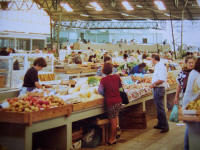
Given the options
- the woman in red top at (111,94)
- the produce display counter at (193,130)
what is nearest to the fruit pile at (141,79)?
the woman in red top at (111,94)

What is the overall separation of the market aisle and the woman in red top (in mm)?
286

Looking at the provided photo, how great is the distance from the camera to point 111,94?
208 inches

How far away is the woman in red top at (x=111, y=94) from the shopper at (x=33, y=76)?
1102mm

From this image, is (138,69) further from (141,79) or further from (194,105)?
(194,105)

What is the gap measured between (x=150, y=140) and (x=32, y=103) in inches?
96.0

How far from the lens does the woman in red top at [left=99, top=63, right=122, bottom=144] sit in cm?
527

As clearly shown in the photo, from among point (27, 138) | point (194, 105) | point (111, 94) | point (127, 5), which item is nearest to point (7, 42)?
point (127, 5)

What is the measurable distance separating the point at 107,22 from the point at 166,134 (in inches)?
1082

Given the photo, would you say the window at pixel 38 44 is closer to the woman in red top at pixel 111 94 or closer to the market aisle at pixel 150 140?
the market aisle at pixel 150 140

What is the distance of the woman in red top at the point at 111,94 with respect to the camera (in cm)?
527

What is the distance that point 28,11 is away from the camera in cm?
1065

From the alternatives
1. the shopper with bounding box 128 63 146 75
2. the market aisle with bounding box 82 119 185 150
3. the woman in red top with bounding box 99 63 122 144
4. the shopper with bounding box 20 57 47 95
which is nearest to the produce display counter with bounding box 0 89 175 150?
the woman in red top with bounding box 99 63 122 144

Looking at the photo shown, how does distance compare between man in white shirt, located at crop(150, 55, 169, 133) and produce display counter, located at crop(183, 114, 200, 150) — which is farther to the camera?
man in white shirt, located at crop(150, 55, 169, 133)

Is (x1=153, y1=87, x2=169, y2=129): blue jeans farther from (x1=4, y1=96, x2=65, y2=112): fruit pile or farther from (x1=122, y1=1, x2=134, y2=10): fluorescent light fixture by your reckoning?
(x1=122, y1=1, x2=134, y2=10): fluorescent light fixture
